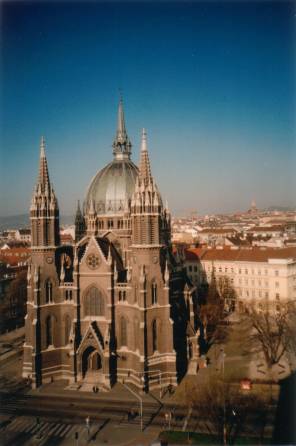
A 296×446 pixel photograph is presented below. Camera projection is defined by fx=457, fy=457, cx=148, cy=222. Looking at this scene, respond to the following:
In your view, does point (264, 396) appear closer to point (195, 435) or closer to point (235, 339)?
point (195, 435)

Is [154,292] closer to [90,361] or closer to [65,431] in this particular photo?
[90,361]

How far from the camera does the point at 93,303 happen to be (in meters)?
64.2

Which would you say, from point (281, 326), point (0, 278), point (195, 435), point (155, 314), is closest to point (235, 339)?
point (281, 326)

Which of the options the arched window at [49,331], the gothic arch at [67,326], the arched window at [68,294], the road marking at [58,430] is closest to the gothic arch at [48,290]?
the arched window at [68,294]

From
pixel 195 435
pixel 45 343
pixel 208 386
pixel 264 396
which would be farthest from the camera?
pixel 45 343

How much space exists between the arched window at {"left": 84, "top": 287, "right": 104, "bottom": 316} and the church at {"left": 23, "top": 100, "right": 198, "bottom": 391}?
0.14 m

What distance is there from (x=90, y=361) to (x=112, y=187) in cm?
2882

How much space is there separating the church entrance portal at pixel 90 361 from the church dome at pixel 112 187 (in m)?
22.9

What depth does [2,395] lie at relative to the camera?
5938 cm

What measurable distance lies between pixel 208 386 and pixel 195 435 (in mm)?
6293

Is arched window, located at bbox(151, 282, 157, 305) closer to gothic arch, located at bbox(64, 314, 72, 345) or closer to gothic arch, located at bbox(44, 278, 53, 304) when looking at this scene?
gothic arch, located at bbox(64, 314, 72, 345)

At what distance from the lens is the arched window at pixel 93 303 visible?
63.9m

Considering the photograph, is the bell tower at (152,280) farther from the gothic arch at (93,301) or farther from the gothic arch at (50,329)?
the gothic arch at (50,329)

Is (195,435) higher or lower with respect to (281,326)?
lower
